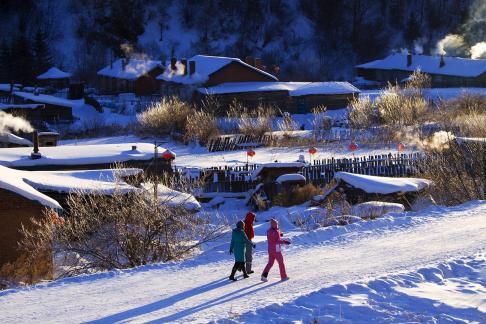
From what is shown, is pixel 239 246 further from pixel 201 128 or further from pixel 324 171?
pixel 201 128

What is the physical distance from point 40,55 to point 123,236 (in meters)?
68.7

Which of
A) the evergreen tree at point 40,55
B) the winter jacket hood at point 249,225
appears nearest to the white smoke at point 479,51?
the evergreen tree at point 40,55

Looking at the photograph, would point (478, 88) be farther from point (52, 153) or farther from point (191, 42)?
point (52, 153)

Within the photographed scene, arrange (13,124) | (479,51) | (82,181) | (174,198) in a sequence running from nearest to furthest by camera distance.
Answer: (174,198)
(82,181)
(13,124)
(479,51)

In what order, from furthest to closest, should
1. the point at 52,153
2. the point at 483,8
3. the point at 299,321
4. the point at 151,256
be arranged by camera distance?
the point at 483,8 < the point at 52,153 < the point at 151,256 < the point at 299,321

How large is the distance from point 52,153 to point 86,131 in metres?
24.6

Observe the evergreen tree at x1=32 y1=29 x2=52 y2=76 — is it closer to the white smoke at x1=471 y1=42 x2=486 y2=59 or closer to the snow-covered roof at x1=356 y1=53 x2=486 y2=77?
the snow-covered roof at x1=356 y1=53 x2=486 y2=77

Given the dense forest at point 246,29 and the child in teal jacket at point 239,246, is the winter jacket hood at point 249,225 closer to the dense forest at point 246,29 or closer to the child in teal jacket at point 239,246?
the child in teal jacket at point 239,246

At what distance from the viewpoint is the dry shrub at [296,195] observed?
26.4m

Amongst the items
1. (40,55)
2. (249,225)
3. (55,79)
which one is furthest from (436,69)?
(249,225)

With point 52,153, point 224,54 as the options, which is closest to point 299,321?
point 52,153

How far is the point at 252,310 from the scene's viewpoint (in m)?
10.2

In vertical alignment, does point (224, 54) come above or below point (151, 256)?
above

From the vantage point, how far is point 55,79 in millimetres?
73125
